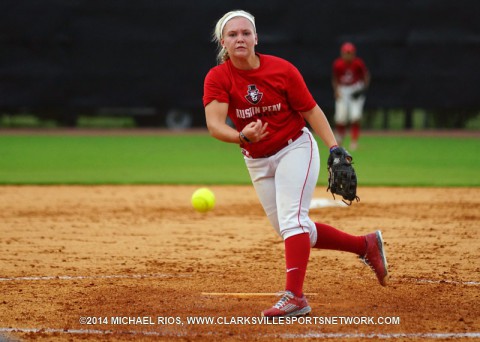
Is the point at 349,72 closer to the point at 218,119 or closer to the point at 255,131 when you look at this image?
the point at 218,119

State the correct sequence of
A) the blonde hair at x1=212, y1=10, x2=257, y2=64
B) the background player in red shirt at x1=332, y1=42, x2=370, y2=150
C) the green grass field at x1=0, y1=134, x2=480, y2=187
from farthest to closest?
the background player in red shirt at x1=332, y1=42, x2=370, y2=150 < the green grass field at x1=0, y1=134, x2=480, y2=187 < the blonde hair at x1=212, y1=10, x2=257, y2=64

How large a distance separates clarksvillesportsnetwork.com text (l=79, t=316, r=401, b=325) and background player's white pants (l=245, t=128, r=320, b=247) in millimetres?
488

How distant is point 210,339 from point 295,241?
2.74 feet

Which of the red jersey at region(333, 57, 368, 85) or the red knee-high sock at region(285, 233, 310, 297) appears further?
the red jersey at region(333, 57, 368, 85)

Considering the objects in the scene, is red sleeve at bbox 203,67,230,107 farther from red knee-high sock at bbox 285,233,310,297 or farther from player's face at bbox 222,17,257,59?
red knee-high sock at bbox 285,233,310,297

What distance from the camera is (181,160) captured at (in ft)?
45.2

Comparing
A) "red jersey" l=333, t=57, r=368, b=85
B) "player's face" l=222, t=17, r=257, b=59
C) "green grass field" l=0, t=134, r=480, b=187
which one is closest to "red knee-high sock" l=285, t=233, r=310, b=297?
"player's face" l=222, t=17, r=257, b=59

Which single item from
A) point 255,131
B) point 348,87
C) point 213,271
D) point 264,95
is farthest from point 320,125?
point 348,87

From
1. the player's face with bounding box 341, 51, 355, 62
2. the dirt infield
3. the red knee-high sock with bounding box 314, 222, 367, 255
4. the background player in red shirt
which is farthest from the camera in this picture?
the background player in red shirt

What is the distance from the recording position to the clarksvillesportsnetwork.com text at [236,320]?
174 inches

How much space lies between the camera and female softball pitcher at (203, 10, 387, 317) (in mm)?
4621

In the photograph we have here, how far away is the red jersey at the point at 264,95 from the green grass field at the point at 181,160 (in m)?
6.20

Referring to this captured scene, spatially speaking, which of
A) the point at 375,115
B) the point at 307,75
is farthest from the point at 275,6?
the point at 375,115

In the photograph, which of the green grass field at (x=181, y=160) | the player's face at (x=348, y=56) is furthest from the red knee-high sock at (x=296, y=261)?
the player's face at (x=348, y=56)
